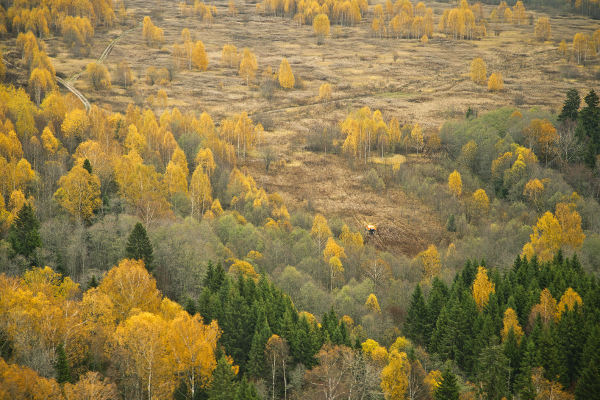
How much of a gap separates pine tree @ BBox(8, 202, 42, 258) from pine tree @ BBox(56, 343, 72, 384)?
2610cm

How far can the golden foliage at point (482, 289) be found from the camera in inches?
3310

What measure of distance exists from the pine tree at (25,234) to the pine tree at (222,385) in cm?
3270

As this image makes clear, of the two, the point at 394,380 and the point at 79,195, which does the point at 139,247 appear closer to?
the point at 79,195

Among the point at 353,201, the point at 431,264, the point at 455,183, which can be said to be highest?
the point at 455,183

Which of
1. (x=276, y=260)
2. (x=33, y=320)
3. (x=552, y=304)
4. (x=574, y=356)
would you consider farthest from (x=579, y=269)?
(x=33, y=320)

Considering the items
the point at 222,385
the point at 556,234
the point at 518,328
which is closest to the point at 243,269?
the point at 222,385

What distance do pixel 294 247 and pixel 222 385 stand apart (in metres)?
63.1

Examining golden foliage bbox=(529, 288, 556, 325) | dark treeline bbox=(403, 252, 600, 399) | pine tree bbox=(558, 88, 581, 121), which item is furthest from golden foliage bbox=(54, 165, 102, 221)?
pine tree bbox=(558, 88, 581, 121)

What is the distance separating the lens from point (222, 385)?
171 feet

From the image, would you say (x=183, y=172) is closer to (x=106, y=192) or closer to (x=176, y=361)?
(x=106, y=192)

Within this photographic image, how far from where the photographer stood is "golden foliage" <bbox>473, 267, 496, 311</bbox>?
276ft

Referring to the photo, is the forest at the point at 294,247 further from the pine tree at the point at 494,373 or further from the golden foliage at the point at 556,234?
the golden foliage at the point at 556,234

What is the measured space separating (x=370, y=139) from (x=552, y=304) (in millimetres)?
101009

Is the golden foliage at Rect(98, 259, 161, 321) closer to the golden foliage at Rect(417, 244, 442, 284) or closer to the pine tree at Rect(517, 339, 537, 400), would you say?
the pine tree at Rect(517, 339, 537, 400)
